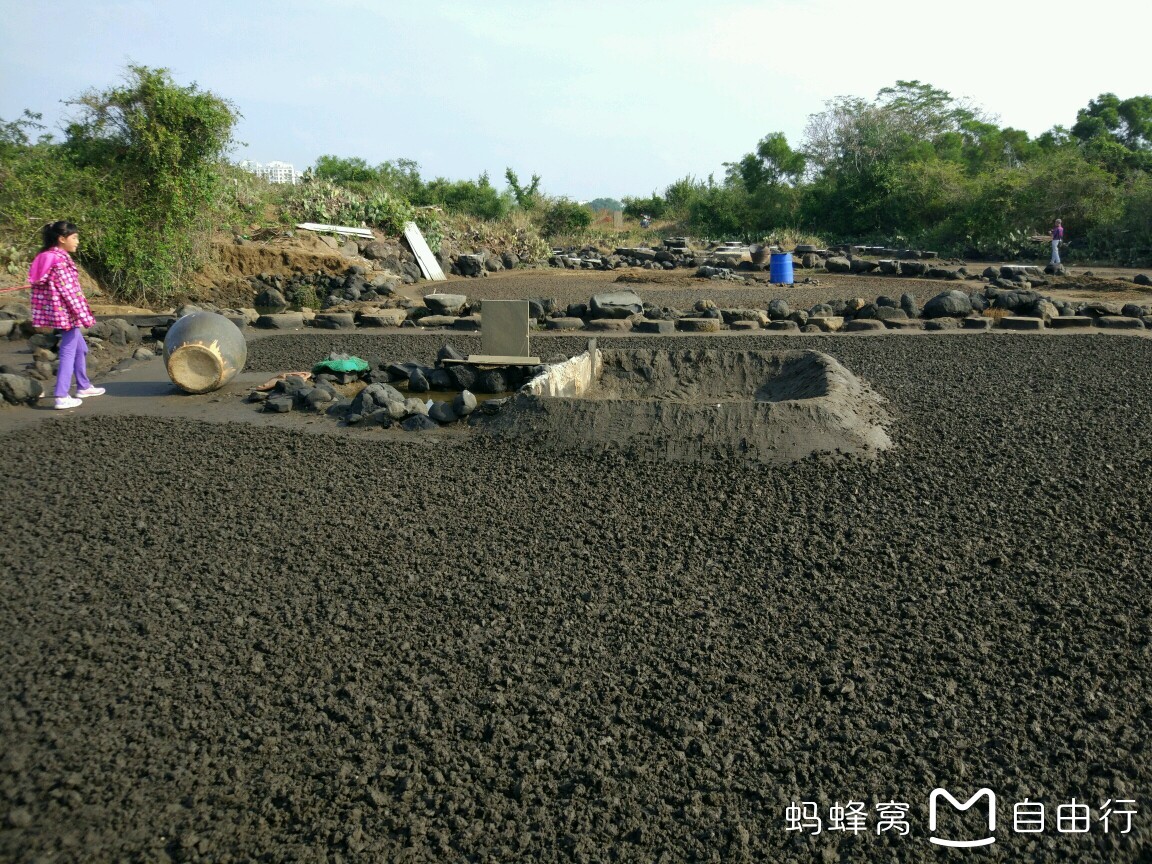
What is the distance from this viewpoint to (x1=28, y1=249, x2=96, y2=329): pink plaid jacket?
312 inches

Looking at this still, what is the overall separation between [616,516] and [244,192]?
743 inches

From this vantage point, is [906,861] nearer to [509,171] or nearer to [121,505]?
[121,505]

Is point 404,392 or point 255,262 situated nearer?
point 404,392

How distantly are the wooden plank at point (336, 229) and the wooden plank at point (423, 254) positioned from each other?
43.8 inches

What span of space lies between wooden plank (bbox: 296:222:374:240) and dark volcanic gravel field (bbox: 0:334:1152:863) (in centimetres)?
1697

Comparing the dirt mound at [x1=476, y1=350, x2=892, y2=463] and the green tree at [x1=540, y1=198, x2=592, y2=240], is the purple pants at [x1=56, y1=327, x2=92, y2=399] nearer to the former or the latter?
the dirt mound at [x1=476, y1=350, x2=892, y2=463]

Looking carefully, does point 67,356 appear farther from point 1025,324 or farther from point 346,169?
point 346,169

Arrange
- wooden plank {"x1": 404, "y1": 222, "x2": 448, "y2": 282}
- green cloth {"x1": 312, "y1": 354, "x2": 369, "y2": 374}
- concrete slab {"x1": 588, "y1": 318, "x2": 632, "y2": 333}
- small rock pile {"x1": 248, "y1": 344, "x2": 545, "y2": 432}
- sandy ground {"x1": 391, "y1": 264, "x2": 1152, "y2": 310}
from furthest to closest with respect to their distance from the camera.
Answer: wooden plank {"x1": 404, "y1": 222, "x2": 448, "y2": 282} → sandy ground {"x1": 391, "y1": 264, "x2": 1152, "y2": 310} → concrete slab {"x1": 588, "y1": 318, "x2": 632, "y2": 333} → green cloth {"x1": 312, "y1": 354, "x2": 369, "y2": 374} → small rock pile {"x1": 248, "y1": 344, "x2": 545, "y2": 432}

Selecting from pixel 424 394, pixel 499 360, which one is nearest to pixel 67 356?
pixel 424 394

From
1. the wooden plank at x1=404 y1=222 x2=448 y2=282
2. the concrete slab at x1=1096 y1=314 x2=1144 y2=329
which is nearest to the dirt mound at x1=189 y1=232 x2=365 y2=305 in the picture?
the wooden plank at x1=404 y1=222 x2=448 y2=282

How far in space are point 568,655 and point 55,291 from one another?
646cm

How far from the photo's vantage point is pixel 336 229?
2325 centimetres

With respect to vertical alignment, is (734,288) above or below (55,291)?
above

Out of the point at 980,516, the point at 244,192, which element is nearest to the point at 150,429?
the point at 980,516
